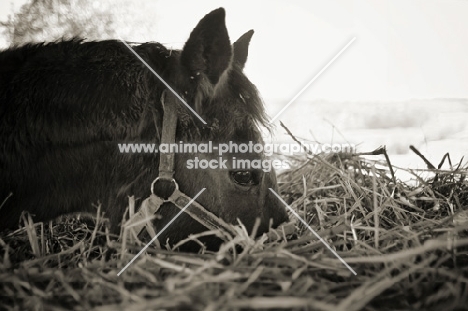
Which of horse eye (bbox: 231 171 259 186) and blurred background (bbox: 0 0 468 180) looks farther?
blurred background (bbox: 0 0 468 180)

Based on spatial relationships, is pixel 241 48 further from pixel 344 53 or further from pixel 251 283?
pixel 344 53

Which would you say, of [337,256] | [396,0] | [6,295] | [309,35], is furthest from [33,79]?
[396,0]

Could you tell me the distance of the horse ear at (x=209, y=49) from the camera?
1559 mm

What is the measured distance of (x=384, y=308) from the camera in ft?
3.28

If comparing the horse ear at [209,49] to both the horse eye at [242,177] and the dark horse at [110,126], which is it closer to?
the dark horse at [110,126]

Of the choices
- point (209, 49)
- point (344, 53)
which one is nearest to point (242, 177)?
point (209, 49)

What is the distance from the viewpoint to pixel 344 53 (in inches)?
139

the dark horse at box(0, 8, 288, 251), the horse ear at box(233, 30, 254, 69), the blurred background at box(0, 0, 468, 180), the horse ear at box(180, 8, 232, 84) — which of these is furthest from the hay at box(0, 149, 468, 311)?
the blurred background at box(0, 0, 468, 180)

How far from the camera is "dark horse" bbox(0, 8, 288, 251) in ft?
5.18

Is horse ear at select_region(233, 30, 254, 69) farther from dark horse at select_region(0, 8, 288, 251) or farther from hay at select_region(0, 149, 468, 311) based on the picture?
hay at select_region(0, 149, 468, 311)

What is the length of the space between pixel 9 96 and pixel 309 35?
10.0ft

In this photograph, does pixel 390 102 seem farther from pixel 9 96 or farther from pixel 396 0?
pixel 9 96

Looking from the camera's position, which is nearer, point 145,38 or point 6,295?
point 6,295

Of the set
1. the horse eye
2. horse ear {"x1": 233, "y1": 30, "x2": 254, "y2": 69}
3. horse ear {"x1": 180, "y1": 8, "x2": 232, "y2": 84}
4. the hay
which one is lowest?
the hay
